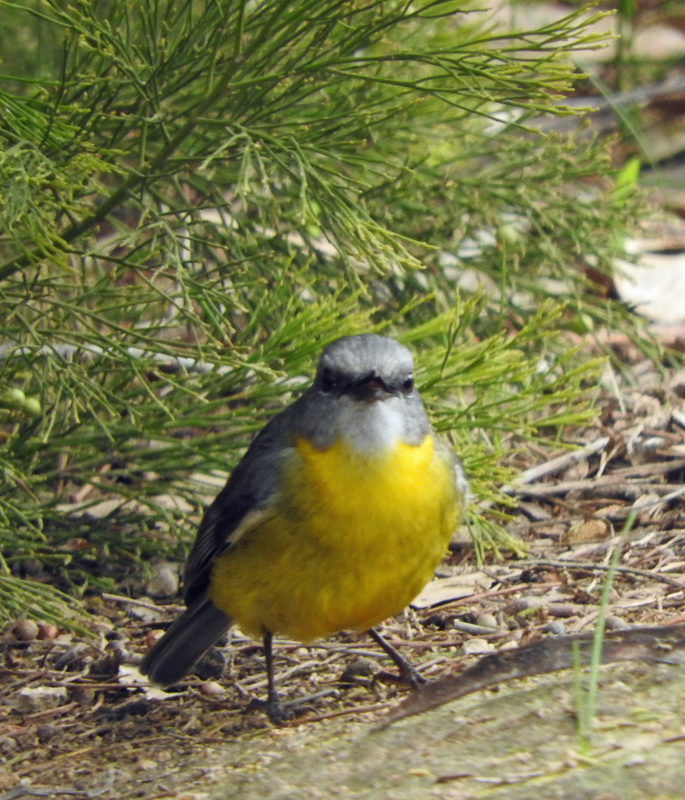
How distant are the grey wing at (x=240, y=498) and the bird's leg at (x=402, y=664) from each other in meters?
0.71

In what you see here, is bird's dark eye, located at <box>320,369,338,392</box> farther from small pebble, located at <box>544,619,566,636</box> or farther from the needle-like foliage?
small pebble, located at <box>544,619,566,636</box>

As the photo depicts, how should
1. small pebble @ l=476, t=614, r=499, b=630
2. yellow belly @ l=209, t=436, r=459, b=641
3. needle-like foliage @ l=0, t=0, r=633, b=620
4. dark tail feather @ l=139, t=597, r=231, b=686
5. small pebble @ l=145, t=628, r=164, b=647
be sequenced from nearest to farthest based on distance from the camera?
1. yellow belly @ l=209, t=436, r=459, b=641
2. dark tail feather @ l=139, t=597, r=231, b=686
3. needle-like foliage @ l=0, t=0, r=633, b=620
4. small pebble @ l=476, t=614, r=499, b=630
5. small pebble @ l=145, t=628, r=164, b=647

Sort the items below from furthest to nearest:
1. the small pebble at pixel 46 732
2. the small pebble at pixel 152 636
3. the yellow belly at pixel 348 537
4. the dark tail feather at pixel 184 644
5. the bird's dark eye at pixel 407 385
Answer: the small pebble at pixel 152 636 → the dark tail feather at pixel 184 644 → the small pebble at pixel 46 732 → the bird's dark eye at pixel 407 385 → the yellow belly at pixel 348 537

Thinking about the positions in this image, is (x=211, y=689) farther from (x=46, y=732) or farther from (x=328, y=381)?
(x=328, y=381)

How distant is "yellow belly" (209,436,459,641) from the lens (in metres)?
3.85

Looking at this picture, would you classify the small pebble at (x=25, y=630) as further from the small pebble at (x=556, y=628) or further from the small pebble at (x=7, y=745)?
the small pebble at (x=556, y=628)

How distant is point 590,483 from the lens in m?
5.61

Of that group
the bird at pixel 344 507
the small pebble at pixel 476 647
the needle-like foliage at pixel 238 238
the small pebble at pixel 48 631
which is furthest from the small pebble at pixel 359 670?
the small pebble at pixel 48 631

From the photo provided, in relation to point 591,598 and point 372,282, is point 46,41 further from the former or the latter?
point 591,598

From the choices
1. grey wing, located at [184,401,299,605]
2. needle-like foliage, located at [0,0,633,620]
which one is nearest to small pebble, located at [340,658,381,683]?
grey wing, located at [184,401,299,605]

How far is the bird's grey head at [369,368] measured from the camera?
3.88 meters

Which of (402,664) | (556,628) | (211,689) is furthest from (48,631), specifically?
(556,628)

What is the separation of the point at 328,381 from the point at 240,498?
59 centimetres

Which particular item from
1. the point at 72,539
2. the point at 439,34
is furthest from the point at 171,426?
the point at 439,34
